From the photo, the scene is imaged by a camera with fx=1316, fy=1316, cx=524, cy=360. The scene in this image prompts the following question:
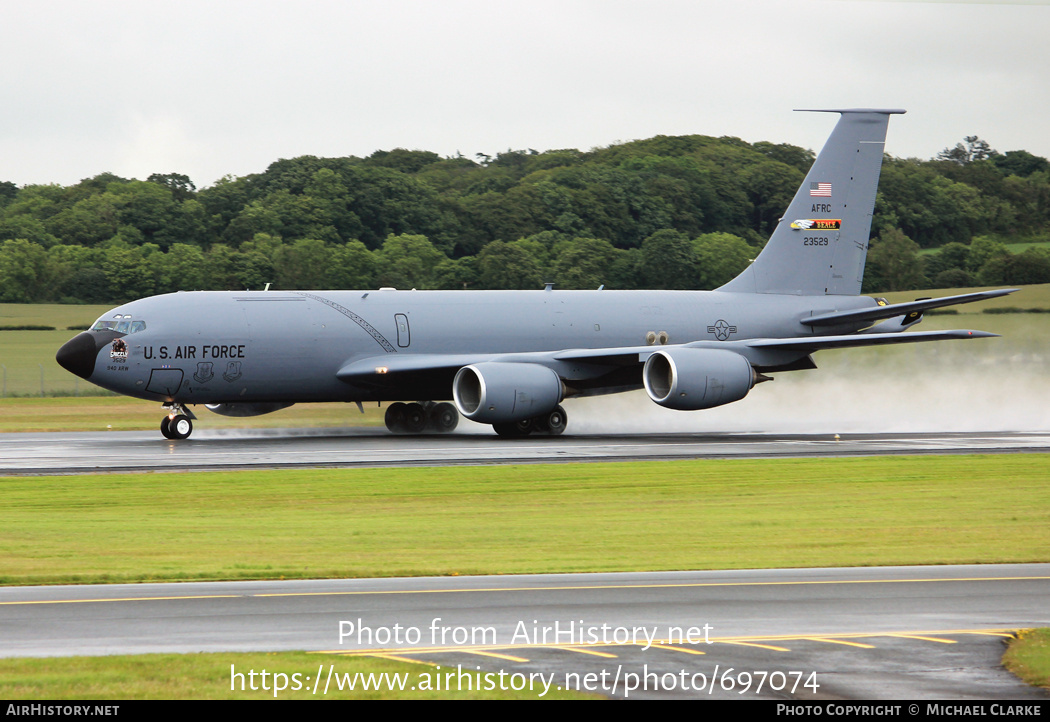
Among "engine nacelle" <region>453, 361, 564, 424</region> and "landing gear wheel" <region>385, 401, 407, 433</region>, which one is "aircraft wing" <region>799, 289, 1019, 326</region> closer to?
"engine nacelle" <region>453, 361, 564, 424</region>

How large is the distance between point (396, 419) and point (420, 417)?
0.68m

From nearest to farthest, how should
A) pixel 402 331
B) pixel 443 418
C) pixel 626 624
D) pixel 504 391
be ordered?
pixel 626 624, pixel 504 391, pixel 402 331, pixel 443 418

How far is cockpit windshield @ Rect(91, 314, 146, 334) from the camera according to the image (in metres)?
32.1

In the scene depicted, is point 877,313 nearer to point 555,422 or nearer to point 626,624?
point 555,422

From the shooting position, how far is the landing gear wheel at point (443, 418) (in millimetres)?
37281

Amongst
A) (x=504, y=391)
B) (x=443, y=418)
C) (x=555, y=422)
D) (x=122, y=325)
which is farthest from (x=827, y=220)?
(x=122, y=325)

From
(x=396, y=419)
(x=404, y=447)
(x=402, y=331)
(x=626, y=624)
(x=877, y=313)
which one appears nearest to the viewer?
(x=626, y=624)

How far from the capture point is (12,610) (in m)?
11.8

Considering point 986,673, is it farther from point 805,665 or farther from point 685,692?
point 685,692

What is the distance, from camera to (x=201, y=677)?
899cm

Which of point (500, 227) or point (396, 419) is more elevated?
point (500, 227)

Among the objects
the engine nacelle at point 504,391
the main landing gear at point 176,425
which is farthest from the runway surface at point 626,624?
the main landing gear at point 176,425

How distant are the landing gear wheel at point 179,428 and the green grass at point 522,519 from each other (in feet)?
28.5

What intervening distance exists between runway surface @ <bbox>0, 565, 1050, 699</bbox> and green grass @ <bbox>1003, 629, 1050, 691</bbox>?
0.15m
